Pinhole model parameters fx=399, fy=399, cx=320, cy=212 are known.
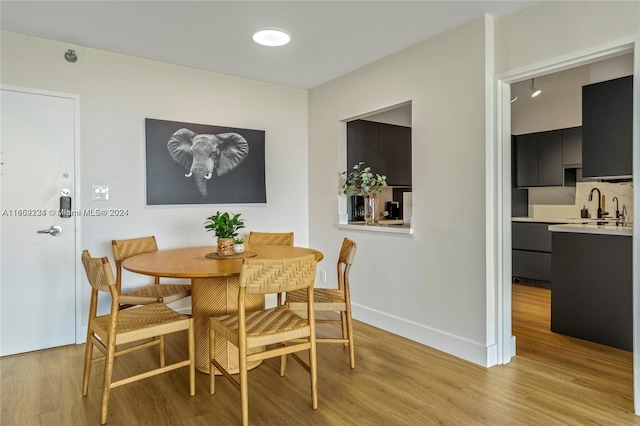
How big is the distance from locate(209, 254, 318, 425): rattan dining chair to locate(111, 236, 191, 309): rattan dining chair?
0.73m

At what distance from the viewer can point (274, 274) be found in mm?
1986

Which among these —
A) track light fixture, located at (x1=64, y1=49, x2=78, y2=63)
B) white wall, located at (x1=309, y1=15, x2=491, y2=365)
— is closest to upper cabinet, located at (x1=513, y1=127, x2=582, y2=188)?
white wall, located at (x1=309, y1=15, x2=491, y2=365)

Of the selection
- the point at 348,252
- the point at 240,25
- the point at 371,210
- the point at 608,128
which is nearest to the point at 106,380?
the point at 348,252

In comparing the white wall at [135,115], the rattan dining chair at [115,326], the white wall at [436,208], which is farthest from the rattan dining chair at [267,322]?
the white wall at [135,115]

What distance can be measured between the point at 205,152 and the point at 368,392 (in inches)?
99.8

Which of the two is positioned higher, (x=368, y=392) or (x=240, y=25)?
(x=240, y=25)

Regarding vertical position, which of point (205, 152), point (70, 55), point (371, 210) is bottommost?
point (371, 210)

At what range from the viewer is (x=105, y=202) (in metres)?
3.30

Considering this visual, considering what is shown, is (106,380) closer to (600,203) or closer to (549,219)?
(549,219)

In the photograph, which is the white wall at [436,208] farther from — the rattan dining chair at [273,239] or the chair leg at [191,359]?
the chair leg at [191,359]

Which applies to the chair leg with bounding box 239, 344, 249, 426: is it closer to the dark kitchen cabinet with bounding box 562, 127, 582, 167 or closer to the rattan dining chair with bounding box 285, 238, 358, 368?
the rattan dining chair with bounding box 285, 238, 358, 368

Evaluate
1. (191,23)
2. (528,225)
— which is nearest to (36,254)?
(191,23)

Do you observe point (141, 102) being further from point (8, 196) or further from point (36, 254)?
point (36, 254)

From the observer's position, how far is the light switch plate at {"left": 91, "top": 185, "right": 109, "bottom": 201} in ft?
10.6
